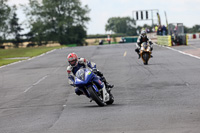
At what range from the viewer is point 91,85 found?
440 inches

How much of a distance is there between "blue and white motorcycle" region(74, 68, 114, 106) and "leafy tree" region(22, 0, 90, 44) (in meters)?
89.9

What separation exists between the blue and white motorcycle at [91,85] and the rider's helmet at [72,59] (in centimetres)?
41

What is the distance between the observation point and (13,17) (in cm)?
13425

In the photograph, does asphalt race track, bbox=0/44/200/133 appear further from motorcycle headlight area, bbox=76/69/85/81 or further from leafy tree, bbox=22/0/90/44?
leafy tree, bbox=22/0/90/44

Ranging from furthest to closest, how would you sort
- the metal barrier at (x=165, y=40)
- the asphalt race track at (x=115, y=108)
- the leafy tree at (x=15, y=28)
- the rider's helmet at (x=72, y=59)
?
the leafy tree at (x=15, y=28)
the metal barrier at (x=165, y=40)
the rider's helmet at (x=72, y=59)
the asphalt race track at (x=115, y=108)

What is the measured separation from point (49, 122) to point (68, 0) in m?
95.2

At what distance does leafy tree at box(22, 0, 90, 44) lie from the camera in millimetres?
101875

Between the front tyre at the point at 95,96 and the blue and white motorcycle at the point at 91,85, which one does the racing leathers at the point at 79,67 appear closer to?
the blue and white motorcycle at the point at 91,85

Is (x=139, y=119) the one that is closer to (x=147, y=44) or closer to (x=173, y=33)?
(x=147, y=44)

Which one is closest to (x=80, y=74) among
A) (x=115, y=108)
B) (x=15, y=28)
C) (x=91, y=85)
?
(x=91, y=85)

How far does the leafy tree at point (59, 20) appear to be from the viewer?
4011 inches

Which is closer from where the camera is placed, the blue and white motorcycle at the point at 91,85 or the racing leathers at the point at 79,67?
the blue and white motorcycle at the point at 91,85

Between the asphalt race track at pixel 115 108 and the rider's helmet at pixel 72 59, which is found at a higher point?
the rider's helmet at pixel 72 59

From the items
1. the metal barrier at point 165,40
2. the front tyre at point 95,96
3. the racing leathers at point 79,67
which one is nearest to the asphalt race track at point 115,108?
the front tyre at point 95,96
